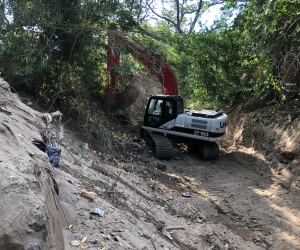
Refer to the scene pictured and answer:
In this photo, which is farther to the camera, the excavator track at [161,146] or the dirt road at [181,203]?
the excavator track at [161,146]

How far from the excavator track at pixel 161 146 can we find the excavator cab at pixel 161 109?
1.56ft

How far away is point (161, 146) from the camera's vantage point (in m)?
11.5

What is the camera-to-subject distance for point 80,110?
10188mm

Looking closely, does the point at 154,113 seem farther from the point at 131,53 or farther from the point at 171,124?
the point at 131,53

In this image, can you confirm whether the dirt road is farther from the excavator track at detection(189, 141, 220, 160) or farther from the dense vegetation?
the dense vegetation

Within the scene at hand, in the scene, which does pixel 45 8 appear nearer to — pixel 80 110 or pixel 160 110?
pixel 80 110

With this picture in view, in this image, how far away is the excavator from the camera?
1117cm

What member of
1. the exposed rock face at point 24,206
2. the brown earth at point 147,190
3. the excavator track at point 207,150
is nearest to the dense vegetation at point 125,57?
the brown earth at point 147,190

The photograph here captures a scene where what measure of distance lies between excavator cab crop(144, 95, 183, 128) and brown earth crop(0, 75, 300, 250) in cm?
91

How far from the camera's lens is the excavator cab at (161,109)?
11867 mm

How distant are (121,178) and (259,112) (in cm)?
700

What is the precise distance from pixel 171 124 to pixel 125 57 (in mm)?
2841

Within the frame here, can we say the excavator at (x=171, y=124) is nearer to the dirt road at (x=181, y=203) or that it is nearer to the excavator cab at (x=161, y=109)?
the excavator cab at (x=161, y=109)

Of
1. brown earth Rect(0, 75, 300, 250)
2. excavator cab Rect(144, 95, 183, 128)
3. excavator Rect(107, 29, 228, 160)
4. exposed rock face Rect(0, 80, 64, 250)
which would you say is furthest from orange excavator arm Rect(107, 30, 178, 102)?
exposed rock face Rect(0, 80, 64, 250)
